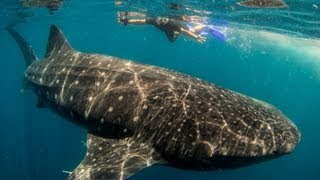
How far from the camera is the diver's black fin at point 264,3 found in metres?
18.6

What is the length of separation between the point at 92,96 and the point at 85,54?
2.17m

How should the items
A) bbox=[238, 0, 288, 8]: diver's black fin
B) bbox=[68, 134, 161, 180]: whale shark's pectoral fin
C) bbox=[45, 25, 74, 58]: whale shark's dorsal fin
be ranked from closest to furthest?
bbox=[68, 134, 161, 180]: whale shark's pectoral fin, bbox=[45, 25, 74, 58]: whale shark's dorsal fin, bbox=[238, 0, 288, 8]: diver's black fin

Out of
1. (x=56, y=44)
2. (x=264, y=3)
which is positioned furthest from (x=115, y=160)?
(x=264, y=3)

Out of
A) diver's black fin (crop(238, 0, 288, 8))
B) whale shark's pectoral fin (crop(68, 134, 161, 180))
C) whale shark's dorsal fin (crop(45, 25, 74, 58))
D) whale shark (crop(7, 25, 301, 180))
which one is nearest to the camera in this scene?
whale shark (crop(7, 25, 301, 180))

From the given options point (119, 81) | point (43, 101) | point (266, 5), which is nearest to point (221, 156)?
point (119, 81)

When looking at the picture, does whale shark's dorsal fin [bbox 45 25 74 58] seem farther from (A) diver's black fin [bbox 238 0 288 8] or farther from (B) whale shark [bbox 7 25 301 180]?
(A) diver's black fin [bbox 238 0 288 8]

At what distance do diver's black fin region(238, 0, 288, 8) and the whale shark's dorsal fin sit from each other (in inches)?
414

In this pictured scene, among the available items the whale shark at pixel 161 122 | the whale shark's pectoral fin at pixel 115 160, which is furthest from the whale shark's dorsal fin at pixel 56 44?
the whale shark's pectoral fin at pixel 115 160

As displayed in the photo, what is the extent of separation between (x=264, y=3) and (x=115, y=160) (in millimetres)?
14989

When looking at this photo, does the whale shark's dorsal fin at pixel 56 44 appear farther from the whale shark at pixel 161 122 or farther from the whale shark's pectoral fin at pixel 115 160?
the whale shark's pectoral fin at pixel 115 160

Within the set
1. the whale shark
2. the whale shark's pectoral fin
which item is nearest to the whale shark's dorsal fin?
the whale shark

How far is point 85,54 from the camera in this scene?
32.9 ft

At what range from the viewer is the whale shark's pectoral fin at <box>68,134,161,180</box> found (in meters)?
6.27

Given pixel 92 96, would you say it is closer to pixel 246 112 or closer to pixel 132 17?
pixel 246 112
